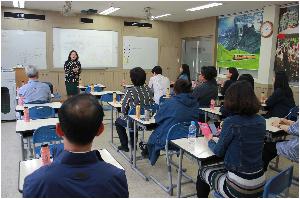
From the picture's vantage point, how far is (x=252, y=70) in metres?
7.57

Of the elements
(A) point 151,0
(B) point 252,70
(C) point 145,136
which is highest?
(A) point 151,0

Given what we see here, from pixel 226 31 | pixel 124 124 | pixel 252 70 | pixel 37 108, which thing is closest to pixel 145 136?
pixel 124 124

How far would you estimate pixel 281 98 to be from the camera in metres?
4.20

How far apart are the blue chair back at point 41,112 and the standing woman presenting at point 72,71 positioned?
3223 millimetres

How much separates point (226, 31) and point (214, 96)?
4.20 metres

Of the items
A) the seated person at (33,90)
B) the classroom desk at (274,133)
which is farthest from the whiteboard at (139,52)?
the classroom desk at (274,133)

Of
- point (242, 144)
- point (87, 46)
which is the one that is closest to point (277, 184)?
point (242, 144)

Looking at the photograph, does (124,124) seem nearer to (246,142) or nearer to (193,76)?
(246,142)

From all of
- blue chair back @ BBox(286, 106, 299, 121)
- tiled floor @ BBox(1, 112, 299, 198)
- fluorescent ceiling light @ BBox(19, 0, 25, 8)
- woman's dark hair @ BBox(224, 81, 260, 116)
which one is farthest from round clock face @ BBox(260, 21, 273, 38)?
fluorescent ceiling light @ BBox(19, 0, 25, 8)

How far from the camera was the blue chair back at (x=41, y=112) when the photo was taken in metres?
3.72

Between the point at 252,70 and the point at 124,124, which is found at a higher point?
the point at 252,70

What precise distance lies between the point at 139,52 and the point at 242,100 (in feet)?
25.5

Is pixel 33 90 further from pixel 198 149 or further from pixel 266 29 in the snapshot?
pixel 266 29

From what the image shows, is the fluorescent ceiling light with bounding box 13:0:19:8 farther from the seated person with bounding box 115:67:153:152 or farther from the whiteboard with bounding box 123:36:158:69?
the seated person with bounding box 115:67:153:152
